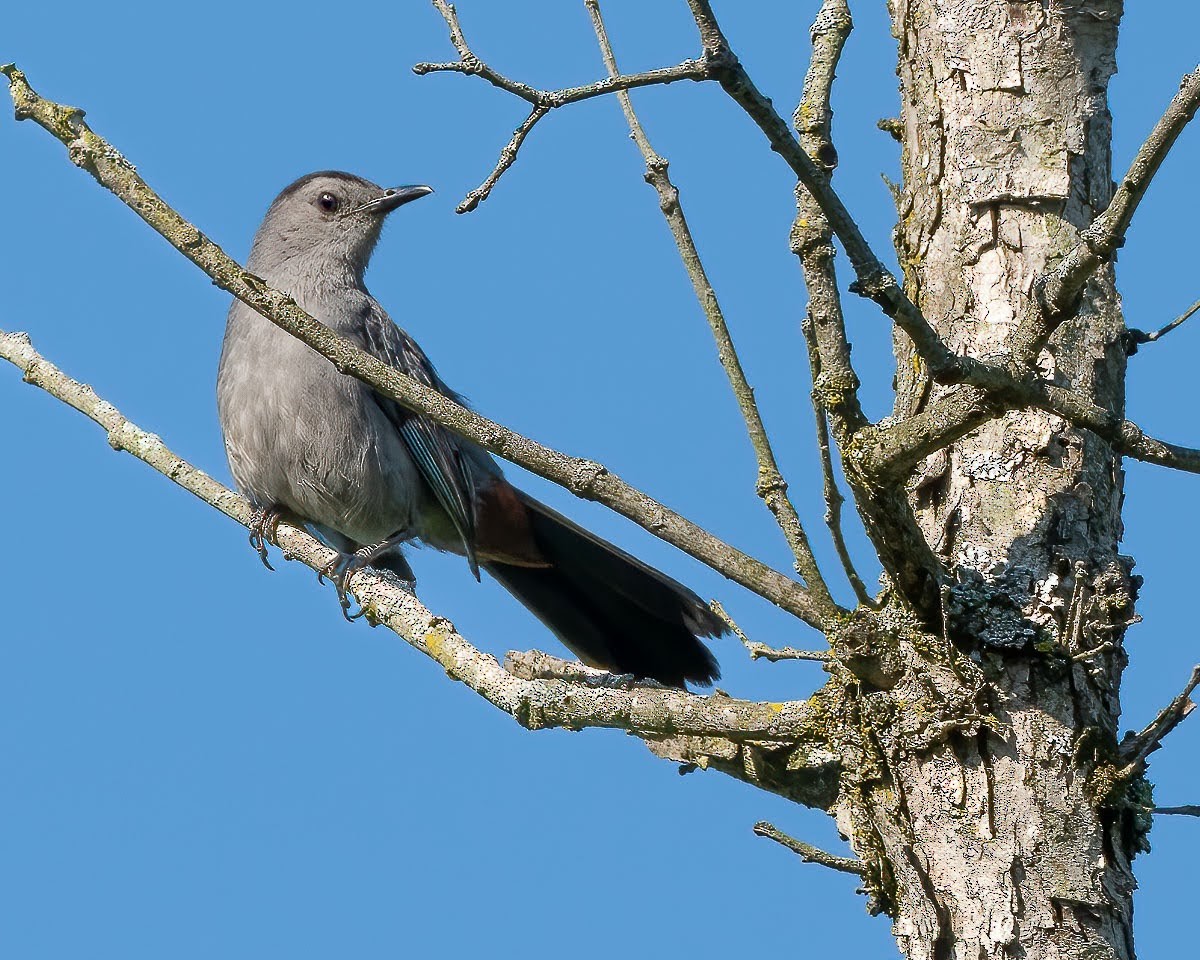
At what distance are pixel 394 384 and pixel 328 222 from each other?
14.5ft

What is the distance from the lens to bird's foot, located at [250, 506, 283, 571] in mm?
4555

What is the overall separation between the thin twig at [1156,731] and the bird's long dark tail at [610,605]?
2145 millimetres

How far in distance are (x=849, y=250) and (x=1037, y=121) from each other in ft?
4.52

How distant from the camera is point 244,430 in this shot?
6.05 meters

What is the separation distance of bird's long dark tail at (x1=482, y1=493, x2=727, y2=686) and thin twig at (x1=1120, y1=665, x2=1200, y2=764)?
7.04ft

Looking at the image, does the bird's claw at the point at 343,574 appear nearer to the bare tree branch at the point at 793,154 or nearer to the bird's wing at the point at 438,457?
the bird's wing at the point at 438,457

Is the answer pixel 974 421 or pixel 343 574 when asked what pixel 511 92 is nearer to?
pixel 974 421

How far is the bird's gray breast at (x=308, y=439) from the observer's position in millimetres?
5969

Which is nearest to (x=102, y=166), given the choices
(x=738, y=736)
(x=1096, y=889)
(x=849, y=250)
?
(x=849, y=250)

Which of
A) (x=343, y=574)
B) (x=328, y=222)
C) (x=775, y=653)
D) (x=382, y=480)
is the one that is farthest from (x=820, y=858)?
(x=328, y=222)

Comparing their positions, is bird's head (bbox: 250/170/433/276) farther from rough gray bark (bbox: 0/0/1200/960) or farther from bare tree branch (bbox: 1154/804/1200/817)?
bare tree branch (bbox: 1154/804/1200/817)

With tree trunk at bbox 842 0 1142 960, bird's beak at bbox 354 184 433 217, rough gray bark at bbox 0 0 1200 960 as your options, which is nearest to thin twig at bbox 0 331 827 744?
rough gray bark at bbox 0 0 1200 960

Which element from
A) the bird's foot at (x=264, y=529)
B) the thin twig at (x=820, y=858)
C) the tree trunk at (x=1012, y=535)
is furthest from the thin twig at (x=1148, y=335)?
the bird's foot at (x=264, y=529)

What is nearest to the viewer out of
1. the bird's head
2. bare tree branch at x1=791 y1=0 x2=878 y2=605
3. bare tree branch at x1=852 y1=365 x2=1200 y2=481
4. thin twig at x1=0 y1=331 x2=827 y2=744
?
bare tree branch at x1=852 y1=365 x2=1200 y2=481
